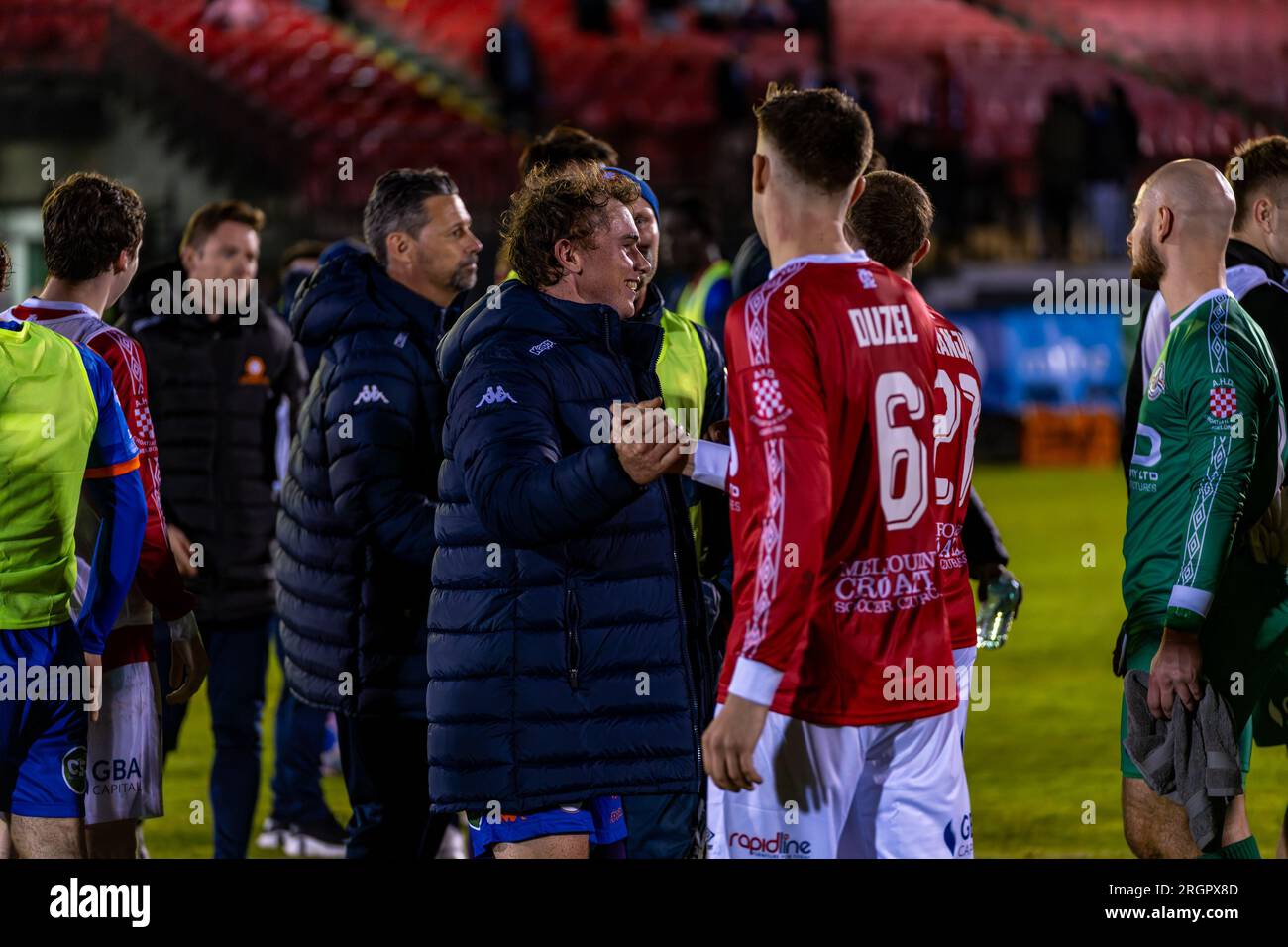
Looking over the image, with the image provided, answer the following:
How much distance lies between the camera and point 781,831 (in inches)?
121

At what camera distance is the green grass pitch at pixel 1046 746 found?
6.18m

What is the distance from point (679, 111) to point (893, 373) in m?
18.4

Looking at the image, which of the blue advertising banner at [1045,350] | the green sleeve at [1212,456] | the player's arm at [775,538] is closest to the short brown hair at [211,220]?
the green sleeve at [1212,456]

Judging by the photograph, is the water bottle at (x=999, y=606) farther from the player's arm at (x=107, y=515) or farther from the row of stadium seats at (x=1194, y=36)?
the row of stadium seats at (x=1194, y=36)

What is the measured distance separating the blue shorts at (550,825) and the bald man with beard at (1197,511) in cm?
138

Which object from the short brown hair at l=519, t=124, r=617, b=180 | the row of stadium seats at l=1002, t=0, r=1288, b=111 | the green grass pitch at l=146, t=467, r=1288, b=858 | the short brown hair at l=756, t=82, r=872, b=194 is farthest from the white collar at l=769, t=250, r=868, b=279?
the row of stadium seats at l=1002, t=0, r=1288, b=111

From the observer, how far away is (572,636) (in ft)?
11.6

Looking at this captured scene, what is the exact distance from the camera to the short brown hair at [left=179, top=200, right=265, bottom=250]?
20.2ft

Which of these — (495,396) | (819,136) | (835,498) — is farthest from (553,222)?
(835,498)
